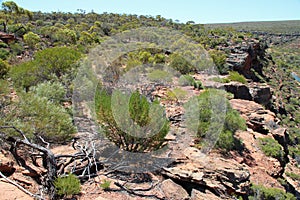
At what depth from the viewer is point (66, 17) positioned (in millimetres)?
44062

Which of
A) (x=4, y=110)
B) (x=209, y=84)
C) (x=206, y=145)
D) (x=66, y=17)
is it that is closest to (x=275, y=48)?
(x=66, y=17)

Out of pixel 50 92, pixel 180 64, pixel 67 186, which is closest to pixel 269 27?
pixel 180 64

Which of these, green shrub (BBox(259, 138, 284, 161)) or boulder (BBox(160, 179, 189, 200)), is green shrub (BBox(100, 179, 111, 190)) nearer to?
boulder (BBox(160, 179, 189, 200))

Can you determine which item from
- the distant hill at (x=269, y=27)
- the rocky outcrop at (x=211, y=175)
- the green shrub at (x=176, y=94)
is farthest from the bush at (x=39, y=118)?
the distant hill at (x=269, y=27)

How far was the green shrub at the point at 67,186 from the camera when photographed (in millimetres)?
5277

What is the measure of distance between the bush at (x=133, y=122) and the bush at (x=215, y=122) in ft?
7.93

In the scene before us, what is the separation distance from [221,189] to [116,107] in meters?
3.53

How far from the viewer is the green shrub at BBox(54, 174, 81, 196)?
5.28 meters

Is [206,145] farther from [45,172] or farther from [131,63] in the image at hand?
[131,63]

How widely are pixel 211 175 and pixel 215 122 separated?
3822mm

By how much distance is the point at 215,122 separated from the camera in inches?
403

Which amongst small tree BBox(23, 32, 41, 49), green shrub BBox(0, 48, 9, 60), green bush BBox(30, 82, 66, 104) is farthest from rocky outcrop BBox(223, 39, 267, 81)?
green shrub BBox(0, 48, 9, 60)

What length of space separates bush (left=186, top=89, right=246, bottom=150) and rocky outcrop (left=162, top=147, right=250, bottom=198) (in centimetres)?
214

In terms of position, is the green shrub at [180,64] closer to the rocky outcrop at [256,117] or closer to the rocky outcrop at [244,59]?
the rocky outcrop at [256,117]
